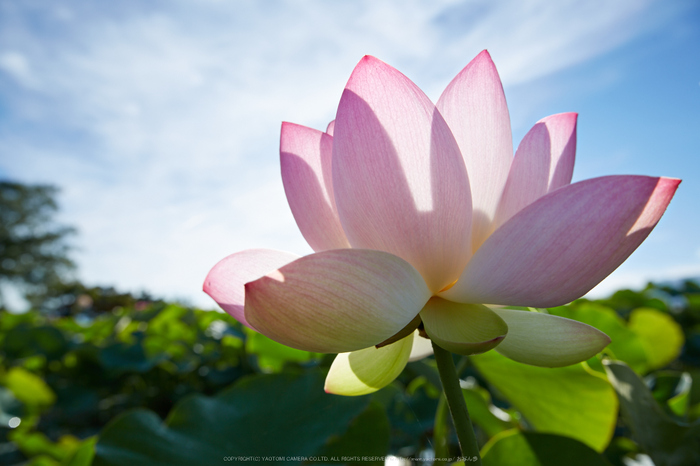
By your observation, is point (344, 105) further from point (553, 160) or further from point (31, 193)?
point (31, 193)

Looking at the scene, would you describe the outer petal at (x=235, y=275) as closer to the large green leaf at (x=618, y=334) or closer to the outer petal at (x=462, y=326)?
the outer petal at (x=462, y=326)

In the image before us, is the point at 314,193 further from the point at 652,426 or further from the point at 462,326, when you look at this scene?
the point at 652,426

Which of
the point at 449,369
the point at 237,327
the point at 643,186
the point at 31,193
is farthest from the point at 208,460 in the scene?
the point at 31,193

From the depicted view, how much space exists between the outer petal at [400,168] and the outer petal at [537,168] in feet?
0.11

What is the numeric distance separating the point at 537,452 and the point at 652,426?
13 cm

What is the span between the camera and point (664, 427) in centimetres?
37

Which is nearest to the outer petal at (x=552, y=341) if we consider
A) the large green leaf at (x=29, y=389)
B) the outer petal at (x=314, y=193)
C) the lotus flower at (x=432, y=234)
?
the lotus flower at (x=432, y=234)

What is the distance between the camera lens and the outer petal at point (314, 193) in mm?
268

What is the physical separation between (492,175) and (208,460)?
35cm

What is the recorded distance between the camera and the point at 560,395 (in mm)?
370

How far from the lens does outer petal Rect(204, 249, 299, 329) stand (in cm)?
25

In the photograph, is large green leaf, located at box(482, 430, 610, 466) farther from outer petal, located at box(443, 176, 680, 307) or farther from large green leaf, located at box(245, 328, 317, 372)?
large green leaf, located at box(245, 328, 317, 372)

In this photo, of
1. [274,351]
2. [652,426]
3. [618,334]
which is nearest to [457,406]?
[652,426]

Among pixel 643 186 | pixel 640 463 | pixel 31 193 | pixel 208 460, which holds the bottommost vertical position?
pixel 640 463
